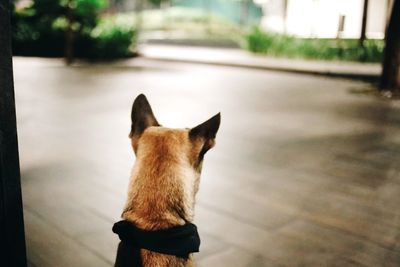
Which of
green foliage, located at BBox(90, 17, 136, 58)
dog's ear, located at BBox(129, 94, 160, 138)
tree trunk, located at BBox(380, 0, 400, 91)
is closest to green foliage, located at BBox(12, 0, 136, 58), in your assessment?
green foliage, located at BBox(90, 17, 136, 58)

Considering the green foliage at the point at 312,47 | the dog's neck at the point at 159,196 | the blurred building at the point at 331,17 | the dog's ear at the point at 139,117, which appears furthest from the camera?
the blurred building at the point at 331,17

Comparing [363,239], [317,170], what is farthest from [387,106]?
[363,239]

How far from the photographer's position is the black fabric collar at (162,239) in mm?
1817

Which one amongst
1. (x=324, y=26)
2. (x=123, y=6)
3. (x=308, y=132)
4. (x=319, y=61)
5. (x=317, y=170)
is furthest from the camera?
(x=123, y=6)

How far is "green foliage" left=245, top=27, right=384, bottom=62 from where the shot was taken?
15305mm

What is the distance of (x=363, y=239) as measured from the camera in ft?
10.6

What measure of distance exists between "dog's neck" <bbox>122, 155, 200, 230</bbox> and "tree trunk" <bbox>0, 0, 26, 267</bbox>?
1.64 ft

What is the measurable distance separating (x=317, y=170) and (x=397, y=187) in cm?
82

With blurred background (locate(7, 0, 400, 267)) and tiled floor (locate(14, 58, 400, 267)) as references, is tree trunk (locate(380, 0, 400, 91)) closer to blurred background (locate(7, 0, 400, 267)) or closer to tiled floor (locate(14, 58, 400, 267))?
blurred background (locate(7, 0, 400, 267))

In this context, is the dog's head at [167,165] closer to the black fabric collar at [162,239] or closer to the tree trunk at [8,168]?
the black fabric collar at [162,239]

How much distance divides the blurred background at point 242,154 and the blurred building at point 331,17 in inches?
192

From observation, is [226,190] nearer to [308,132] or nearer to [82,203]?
[82,203]

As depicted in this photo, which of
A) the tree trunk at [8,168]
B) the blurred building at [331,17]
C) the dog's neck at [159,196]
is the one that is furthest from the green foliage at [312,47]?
the tree trunk at [8,168]

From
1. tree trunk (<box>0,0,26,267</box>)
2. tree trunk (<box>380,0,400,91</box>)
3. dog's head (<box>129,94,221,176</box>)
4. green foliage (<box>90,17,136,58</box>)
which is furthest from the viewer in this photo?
green foliage (<box>90,17,136,58</box>)
